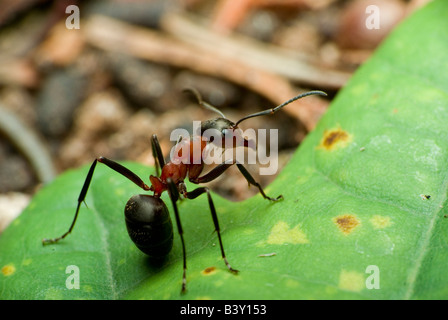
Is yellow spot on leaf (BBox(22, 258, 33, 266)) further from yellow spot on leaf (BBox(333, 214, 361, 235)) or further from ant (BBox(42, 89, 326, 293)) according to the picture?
yellow spot on leaf (BBox(333, 214, 361, 235))

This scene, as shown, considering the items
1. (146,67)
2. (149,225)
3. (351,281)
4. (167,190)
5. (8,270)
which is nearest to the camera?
(351,281)

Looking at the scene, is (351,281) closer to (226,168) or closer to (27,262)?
(226,168)

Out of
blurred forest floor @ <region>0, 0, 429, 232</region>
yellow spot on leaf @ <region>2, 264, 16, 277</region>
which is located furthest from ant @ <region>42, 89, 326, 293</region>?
blurred forest floor @ <region>0, 0, 429, 232</region>

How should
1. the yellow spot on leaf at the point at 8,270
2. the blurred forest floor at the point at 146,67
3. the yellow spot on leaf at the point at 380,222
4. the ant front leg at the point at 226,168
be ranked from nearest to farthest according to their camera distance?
the yellow spot on leaf at the point at 380,222
the yellow spot on leaf at the point at 8,270
the ant front leg at the point at 226,168
the blurred forest floor at the point at 146,67

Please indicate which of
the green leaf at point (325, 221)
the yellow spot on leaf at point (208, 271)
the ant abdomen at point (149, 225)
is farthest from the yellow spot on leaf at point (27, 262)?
the yellow spot on leaf at point (208, 271)

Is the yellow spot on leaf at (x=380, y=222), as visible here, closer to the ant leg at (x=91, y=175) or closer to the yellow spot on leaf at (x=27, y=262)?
the ant leg at (x=91, y=175)

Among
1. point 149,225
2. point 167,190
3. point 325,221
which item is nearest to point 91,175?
point 167,190

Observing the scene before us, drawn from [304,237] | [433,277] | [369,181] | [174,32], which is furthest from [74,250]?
[174,32]
